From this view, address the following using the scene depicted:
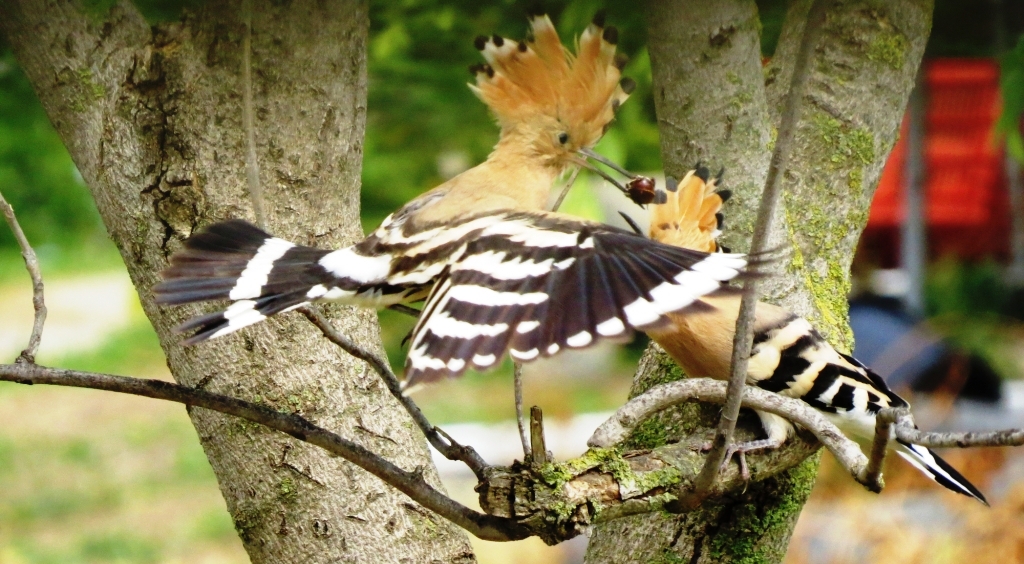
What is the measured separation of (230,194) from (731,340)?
823 millimetres

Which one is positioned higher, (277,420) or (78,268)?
(78,268)

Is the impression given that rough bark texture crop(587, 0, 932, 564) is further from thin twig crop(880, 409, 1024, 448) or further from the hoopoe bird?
thin twig crop(880, 409, 1024, 448)

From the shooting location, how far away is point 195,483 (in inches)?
211

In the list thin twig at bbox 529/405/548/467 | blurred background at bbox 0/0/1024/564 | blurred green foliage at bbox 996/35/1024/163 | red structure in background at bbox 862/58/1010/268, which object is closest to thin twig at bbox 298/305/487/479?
thin twig at bbox 529/405/548/467

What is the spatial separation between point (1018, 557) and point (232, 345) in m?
2.43

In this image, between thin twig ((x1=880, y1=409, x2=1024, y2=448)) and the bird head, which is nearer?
thin twig ((x1=880, y1=409, x2=1024, y2=448))

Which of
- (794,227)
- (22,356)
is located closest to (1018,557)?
(794,227)

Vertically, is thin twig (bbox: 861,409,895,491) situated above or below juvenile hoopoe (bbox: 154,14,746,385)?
below

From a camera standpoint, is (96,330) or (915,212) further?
(96,330)

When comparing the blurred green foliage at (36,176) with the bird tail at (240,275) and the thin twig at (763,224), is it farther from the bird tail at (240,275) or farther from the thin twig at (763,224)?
the thin twig at (763,224)

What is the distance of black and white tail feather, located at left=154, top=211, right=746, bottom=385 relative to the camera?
1251 mm

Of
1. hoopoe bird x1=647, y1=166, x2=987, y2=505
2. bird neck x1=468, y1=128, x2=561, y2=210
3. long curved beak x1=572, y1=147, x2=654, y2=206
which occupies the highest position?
bird neck x1=468, y1=128, x2=561, y2=210

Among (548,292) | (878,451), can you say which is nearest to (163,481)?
(548,292)

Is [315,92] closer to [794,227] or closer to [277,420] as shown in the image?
[277,420]
